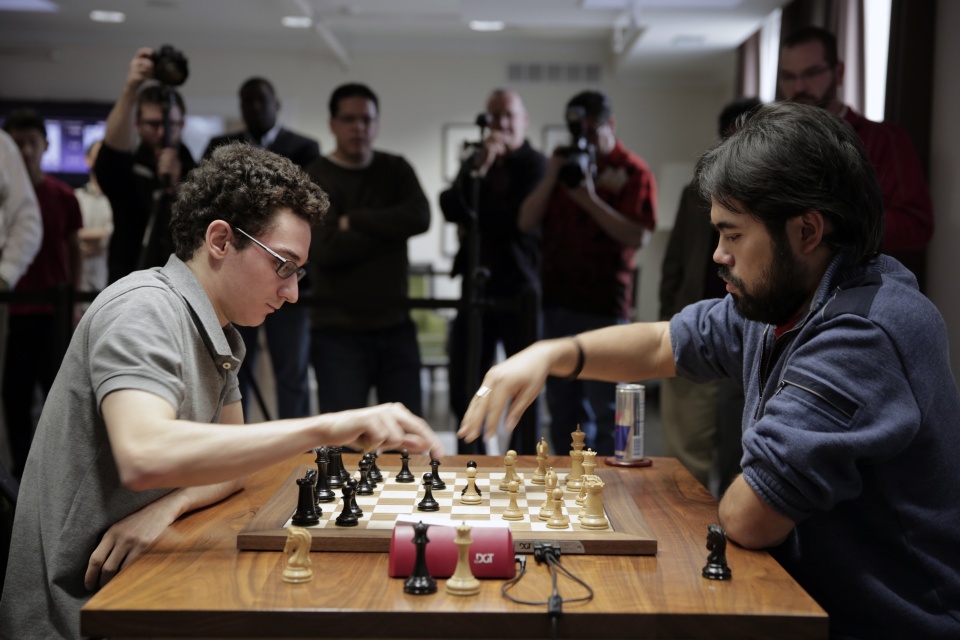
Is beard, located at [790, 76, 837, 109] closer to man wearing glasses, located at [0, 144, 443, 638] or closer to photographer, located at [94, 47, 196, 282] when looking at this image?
man wearing glasses, located at [0, 144, 443, 638]

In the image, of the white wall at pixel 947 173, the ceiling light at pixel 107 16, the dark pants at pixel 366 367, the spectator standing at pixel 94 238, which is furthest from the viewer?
the ceiling light at pixel 107 16

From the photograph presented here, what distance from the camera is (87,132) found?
8227 millimetres

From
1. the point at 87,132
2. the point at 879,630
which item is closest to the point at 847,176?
the point at 879,630

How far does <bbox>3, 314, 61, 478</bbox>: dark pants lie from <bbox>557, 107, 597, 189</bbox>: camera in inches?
93.8

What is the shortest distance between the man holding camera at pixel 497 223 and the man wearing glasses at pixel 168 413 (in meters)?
1.92

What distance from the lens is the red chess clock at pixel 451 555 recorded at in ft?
3.93

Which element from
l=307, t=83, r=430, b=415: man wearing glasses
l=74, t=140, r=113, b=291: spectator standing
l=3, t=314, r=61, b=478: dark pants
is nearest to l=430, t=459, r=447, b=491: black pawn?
l=307, t=83, r=430, b=415: man wearing glasses

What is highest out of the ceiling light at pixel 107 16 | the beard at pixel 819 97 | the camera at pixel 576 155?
the ceiling light at pixel 107 16

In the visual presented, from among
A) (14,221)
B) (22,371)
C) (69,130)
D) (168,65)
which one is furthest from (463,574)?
(69,130)

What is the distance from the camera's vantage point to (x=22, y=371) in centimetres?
408

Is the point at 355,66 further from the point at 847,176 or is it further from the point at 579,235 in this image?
the point at 847,176

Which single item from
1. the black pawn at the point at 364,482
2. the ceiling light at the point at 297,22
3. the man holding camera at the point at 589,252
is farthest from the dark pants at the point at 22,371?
the ceiling light at the point at 297,22

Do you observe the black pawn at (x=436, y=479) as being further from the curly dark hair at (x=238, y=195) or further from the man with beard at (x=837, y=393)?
the curly dark hair at (x=238, y=195)

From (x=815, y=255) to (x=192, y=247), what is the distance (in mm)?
1062
